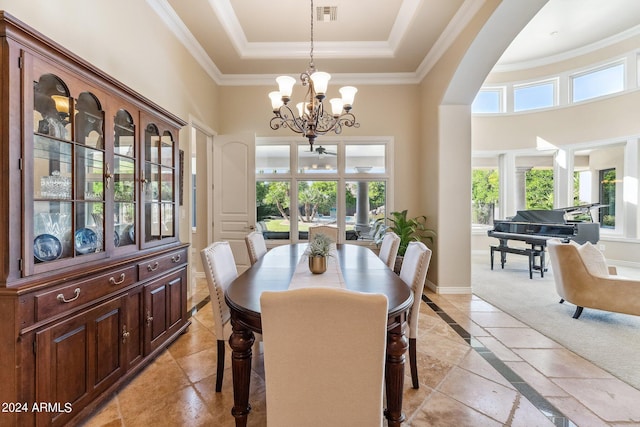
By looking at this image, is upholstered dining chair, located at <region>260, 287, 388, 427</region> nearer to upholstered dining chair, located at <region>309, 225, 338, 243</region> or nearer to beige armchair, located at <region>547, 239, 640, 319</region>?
upholstered dining chair, located at <region>309, 225, 338, 243</region>

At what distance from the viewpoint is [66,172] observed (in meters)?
1.65

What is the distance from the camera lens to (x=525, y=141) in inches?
268

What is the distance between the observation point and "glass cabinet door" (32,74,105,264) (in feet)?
4.92

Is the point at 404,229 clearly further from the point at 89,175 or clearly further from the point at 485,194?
the point at 485,194

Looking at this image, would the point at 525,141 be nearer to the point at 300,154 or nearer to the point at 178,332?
the point at 300,154

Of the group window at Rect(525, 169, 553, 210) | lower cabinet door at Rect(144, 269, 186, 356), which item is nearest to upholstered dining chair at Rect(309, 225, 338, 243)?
lower cabinet door at Rect(144, 269, 186, 356)

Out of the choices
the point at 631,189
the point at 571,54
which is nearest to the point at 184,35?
the point at 571,54

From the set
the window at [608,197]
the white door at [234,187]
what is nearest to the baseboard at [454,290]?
the white door at [234,187]

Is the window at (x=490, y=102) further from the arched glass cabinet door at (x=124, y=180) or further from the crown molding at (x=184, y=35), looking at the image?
the arched glass cabinet door at (x=124, y=180)

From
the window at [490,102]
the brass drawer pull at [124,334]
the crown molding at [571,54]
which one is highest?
the crown molding at [571,54]

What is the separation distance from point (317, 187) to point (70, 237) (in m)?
3.73

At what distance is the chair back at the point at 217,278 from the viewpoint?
1.89 meters

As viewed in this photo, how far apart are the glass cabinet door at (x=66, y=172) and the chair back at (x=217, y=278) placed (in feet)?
2.22

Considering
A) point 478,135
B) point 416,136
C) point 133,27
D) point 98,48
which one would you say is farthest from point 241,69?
point 478,135
